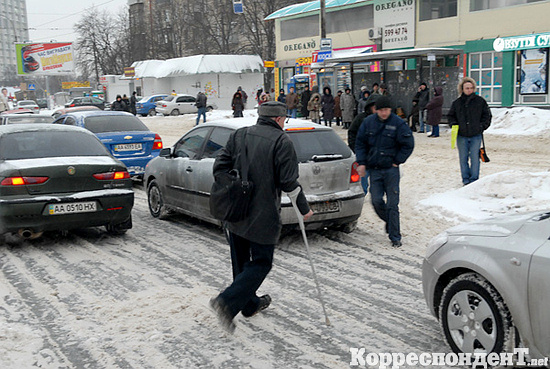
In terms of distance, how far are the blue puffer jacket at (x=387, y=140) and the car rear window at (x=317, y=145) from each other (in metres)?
0.40

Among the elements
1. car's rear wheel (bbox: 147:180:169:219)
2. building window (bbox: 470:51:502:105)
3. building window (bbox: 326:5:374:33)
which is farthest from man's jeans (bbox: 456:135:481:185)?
building window (bbox: 326:5:374:33)

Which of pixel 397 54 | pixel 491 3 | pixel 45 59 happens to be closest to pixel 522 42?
pixel 491 3

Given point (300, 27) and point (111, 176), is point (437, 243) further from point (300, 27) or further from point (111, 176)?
point (300, 27)

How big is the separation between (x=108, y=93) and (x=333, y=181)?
2363 inches

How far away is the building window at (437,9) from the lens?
88.9 ft

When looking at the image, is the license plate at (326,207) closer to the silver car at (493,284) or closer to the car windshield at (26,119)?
the silver car at (493,284)

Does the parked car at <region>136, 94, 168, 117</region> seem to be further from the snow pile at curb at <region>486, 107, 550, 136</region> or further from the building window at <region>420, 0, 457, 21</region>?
the snow pile at curb at <region>486, 107, 550, 136</region>

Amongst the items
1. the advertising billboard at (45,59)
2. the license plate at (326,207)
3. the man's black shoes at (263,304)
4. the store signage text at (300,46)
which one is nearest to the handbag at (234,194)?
the man's black shoes at (263,304)

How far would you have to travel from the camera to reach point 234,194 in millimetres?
4430

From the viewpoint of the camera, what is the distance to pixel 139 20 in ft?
262

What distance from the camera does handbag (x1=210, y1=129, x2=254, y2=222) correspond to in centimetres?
443

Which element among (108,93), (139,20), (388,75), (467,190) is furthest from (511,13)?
(139,20)

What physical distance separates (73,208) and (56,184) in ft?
1.14

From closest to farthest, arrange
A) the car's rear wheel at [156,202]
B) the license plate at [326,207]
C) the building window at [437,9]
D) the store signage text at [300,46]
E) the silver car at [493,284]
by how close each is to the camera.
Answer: the silver car at [493,284] → the license plate at [326,207] → the car's rear wheel at [156,202] → the building window at [437,9] → the store signage text at [300,46]
